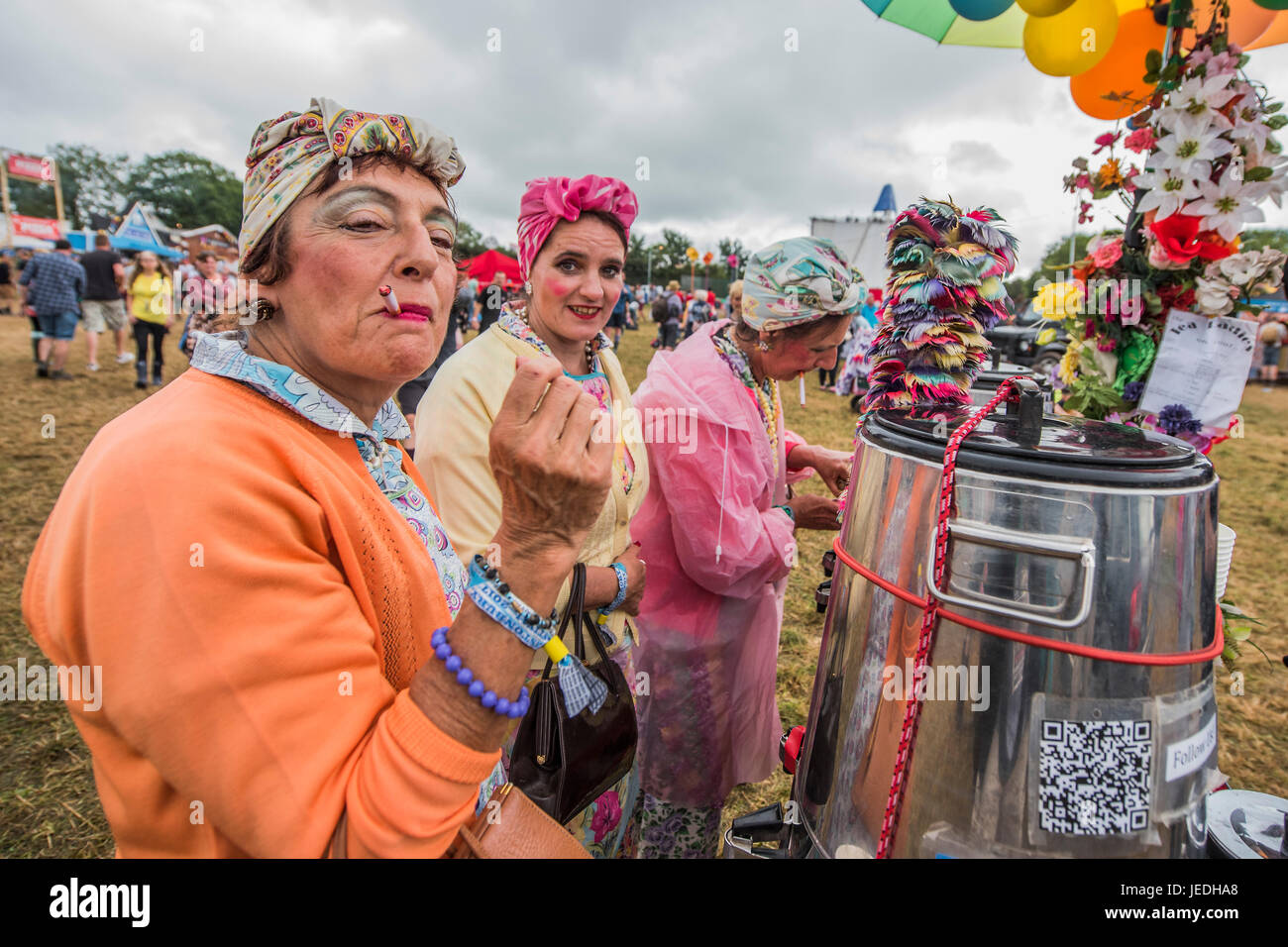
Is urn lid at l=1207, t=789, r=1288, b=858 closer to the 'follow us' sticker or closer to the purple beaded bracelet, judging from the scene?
the 'follow us' sticker

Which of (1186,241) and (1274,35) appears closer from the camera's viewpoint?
(1186,241)

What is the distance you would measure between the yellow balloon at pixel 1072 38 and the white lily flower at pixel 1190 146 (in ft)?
1.88

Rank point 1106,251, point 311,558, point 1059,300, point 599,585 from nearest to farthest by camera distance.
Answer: point 311,558 → point 599,585 → point 1106,251 → point 1059,300

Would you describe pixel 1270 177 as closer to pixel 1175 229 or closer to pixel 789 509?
pixel 1175 229

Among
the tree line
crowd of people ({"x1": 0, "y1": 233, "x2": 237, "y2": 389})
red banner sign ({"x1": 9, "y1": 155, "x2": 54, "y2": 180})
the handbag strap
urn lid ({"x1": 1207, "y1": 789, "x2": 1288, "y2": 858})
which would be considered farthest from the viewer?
the tree line

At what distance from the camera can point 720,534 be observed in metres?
2.07

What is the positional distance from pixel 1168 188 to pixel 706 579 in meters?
1.94

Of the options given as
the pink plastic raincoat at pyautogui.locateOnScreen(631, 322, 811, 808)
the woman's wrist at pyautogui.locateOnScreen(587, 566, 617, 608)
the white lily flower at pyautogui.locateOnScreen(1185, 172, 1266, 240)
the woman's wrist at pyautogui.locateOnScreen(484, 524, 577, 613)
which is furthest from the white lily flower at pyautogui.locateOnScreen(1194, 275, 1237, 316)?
the woman's wrist at pyautogui.locateOnScreen(484, 524, 577, 613)

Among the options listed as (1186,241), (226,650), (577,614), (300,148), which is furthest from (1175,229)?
(226,650)

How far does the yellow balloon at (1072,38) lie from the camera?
2256 mm

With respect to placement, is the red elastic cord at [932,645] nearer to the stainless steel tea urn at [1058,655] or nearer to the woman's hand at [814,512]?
the stainless steel tea urn at [1058,655]

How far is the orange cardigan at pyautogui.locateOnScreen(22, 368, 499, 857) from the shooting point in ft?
2.39

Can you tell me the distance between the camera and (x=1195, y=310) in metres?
2.12

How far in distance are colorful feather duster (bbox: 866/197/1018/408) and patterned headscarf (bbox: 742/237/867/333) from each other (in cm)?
30
